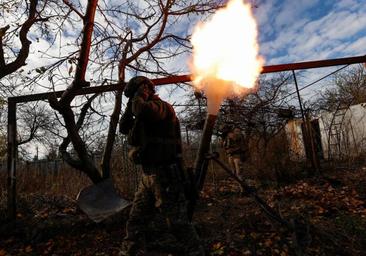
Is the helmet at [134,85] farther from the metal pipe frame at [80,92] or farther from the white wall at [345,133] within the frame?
the white wall at [345,133]

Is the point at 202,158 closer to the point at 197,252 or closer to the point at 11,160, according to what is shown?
the point at 197,252

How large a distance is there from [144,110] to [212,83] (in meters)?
1.10

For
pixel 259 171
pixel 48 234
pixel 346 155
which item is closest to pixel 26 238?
pixel 48 234

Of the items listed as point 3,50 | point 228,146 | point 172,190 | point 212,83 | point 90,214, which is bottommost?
point 90,214

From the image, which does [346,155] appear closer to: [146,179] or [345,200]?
[345,200]

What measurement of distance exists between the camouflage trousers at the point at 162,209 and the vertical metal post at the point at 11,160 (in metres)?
3.14

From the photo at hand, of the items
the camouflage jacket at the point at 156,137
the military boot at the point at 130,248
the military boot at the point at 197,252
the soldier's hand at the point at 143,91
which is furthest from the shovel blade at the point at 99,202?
the soldier's hand at the point at 143,91

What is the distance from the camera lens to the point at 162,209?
11.5ft

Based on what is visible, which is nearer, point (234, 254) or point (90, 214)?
point (234, 254)

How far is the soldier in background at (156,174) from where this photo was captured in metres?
3.53

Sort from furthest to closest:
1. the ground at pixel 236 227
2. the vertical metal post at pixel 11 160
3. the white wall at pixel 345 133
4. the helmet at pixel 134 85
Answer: the white wall at pixel 345 133
the vertical metal post at pixel 11 160
the ground at pixel 236 227
the helmet at pixel 134 85

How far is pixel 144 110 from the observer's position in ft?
10.8

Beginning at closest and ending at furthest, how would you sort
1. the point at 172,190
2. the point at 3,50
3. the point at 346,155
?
1. the point at 172,190
2. the point at 3,50
3. the point at 346,155

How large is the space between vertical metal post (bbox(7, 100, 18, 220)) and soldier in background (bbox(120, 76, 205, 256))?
313 centimetres
